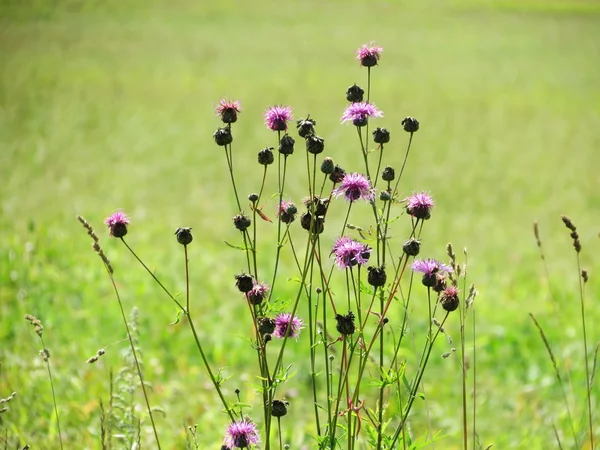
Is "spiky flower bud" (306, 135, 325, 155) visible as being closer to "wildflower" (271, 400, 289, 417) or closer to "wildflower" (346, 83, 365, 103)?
"wildflower" (346, 83, 365, 103)

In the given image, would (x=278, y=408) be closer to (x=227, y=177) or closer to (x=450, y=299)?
(x=450, y=299)

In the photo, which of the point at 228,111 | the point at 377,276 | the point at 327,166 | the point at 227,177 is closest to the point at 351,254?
the point at 377,276

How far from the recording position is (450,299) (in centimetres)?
141

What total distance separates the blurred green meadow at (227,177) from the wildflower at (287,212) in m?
0.88

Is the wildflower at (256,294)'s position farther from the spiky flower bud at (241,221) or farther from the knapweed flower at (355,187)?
the knapweed flower at (355,187)

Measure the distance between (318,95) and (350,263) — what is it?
374 inches

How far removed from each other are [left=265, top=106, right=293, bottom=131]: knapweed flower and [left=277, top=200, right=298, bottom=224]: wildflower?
0.16m

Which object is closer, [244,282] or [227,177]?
[244,282]

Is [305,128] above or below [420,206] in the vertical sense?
above

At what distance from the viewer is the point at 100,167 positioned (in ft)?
23.5

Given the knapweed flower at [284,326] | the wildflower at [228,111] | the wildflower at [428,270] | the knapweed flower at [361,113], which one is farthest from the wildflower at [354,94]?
the knapweed flower at [284,326]

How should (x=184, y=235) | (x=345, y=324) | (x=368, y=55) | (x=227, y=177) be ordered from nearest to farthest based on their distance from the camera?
(x=345, y=324) < (x=184, y=235) < (x=368, y=55) < (x=227, y=177)

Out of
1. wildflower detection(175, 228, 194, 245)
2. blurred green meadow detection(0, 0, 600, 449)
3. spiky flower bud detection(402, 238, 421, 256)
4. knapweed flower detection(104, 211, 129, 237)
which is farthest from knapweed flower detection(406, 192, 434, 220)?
blurred green meadow detection(0, 0, 600, 449)

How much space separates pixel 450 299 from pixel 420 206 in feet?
0.62
